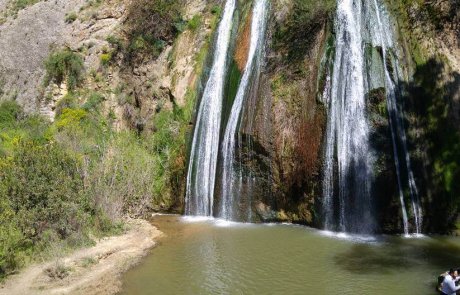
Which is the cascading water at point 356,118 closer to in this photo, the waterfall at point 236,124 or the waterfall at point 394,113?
the waterfall at point 394,113

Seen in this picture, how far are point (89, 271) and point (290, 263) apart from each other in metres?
5.77

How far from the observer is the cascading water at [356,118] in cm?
1642

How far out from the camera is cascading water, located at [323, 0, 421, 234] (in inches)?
647

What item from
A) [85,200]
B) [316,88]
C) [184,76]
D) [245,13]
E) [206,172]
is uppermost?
[245,13]

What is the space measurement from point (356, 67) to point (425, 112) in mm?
2983

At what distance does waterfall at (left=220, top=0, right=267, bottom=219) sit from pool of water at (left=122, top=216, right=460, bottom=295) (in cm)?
219

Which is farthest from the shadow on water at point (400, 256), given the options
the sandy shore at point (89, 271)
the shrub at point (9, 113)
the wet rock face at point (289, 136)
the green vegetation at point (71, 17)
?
the green vegetation at point (71, 17)

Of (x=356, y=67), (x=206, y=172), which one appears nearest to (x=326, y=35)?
(x=356, y=67)

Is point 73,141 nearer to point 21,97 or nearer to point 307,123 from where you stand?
point 307,123

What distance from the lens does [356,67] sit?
57.7ft

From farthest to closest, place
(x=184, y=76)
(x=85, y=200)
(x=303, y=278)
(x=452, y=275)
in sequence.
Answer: (x=184, y=76), (x=85, y=200), (x=303, y=278), (x=452, y=275)

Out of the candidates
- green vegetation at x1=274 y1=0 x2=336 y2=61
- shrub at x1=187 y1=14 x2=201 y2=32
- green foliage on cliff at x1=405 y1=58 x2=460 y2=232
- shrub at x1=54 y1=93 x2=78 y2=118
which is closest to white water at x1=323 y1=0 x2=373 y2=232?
green vegetation at x1=274 y1=0 x2=336 y2=61

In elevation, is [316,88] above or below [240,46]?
below

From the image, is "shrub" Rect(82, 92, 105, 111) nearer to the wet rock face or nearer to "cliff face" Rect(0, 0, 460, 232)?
"cliff face" Rect(0, 0, 460, 232)
